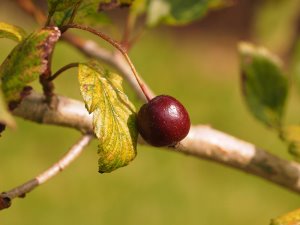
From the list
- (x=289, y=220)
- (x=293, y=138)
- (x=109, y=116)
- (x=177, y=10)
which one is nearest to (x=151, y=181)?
(x=177, y=10)

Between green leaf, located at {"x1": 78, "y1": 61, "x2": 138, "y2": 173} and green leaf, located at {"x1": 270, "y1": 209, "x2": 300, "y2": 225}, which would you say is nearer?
green leaf, located at {"x1": 78, "y1": 61, "x2": 138, "y2": 173}

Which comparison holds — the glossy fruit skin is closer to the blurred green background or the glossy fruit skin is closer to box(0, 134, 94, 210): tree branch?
box(0, 134, 94, 210): tree branch

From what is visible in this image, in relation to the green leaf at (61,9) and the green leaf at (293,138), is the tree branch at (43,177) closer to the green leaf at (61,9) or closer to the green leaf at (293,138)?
the green leaf at (61,9)

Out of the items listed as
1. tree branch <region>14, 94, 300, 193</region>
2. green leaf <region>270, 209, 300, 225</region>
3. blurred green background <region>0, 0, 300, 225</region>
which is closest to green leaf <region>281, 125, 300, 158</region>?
tree branch <region>14, 94, 300, 193</region>

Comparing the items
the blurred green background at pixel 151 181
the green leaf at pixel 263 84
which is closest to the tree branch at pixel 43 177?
the green leaf at pixel 263 84

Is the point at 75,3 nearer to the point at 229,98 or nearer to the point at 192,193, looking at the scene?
the point at 192,193

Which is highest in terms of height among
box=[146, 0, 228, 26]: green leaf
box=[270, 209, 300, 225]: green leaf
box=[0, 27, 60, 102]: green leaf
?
box=[0, 27, 60, 102]: green leaf

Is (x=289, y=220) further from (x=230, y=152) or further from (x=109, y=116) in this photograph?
(x=109, y=116)
